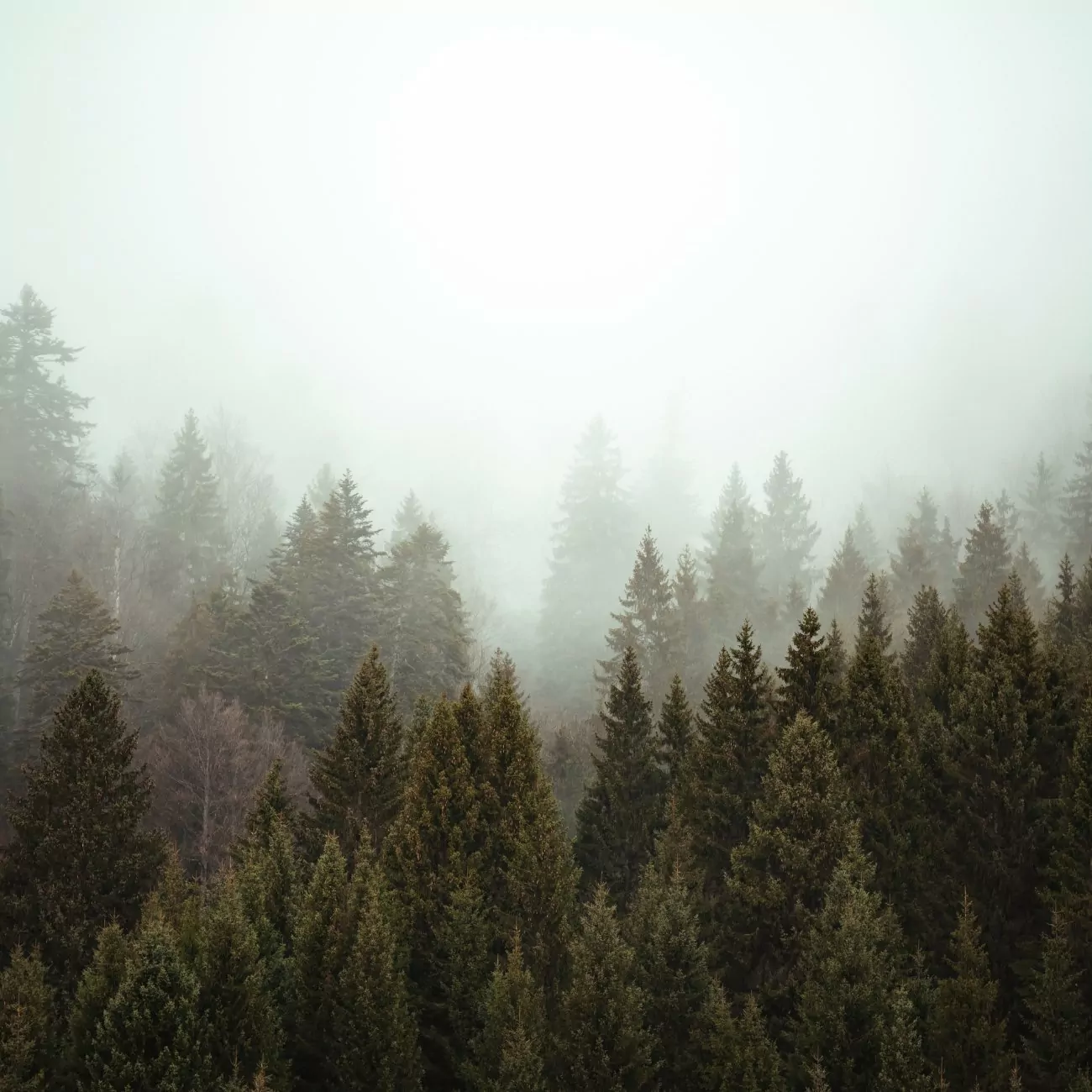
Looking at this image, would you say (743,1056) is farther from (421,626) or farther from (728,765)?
(421,626)

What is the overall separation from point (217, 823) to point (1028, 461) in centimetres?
12535

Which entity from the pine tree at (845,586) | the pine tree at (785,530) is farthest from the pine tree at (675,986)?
the pine tree at (785,530)

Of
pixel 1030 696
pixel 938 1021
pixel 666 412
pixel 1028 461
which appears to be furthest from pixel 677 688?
pixel 1028 461

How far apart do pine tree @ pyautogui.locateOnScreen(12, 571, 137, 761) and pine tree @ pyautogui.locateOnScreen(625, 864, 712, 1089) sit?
29800 mm

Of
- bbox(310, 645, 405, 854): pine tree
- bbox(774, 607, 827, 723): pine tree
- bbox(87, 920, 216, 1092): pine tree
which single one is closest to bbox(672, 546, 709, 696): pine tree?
bbox(774, 607, 827, 723): pine tree

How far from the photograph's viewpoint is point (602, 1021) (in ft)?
63.6

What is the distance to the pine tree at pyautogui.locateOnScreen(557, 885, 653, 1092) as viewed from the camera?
63.1 ft

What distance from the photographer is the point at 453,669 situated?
48719 mm

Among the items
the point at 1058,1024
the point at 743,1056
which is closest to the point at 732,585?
the point at 1058,1024

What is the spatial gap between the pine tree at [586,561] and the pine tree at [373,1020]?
47.9 meters

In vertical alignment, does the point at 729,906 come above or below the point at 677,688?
below

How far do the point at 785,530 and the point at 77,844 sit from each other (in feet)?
229

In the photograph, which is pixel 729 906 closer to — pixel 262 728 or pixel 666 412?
pixel 262 728

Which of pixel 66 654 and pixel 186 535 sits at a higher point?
pixel 186 535
